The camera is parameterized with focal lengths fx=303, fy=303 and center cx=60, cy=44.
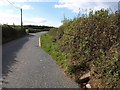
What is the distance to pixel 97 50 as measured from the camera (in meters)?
11.4

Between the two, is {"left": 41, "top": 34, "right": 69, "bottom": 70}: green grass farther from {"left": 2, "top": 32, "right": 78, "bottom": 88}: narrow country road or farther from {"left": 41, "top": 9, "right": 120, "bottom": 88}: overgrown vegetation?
{"left": 2, "top": 32, "right": 78, "bottom": 88}: narrow country road

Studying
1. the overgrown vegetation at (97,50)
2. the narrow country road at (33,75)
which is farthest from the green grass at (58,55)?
the narrow country road at (33,75)

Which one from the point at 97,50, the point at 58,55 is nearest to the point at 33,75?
the point at 97,50

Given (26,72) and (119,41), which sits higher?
(119,41)

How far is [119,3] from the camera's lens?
43.8ft

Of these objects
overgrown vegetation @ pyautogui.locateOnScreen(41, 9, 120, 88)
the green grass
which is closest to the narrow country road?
the green grass

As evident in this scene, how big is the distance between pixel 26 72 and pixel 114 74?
4660mm

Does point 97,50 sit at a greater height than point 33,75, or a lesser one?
greater

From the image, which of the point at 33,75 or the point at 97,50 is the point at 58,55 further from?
the point at 97,50

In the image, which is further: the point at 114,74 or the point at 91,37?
the point at 91,37

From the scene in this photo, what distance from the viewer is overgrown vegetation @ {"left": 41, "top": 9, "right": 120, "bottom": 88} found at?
8711 mm

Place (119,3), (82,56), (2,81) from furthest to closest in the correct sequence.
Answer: (119,3) < (82,56) < (2,81)

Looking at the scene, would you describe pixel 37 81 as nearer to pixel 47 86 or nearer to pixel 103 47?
pixel 47 86

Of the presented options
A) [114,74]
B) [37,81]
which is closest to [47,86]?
[37,81]
